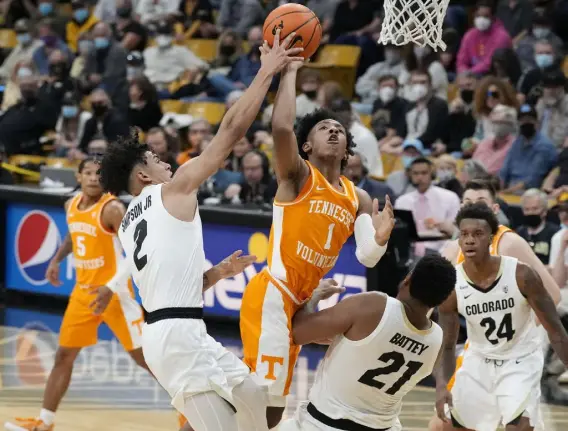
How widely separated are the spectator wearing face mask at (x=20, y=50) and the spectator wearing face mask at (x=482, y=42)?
21.4ft

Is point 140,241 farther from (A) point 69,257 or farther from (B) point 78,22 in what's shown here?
(B) point 78,22

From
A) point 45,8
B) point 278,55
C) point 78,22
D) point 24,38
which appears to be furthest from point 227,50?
point 278,55

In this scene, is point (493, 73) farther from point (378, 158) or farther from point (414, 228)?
point (414, 228)

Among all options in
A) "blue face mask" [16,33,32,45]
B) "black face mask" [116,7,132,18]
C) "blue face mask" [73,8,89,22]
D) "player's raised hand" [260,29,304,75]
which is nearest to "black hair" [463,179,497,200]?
"player's raised hand" [260,29,304,75]

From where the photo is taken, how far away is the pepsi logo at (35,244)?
11477mm

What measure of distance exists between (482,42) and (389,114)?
1.43 m

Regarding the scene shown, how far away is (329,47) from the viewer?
14359 mm

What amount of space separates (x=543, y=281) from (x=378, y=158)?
15.9 ft

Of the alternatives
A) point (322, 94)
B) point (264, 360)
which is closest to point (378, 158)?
point (322, 94)

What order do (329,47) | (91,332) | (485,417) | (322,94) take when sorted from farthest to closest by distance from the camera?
(329,47)
(322,94)
(91,332)
(485,417)

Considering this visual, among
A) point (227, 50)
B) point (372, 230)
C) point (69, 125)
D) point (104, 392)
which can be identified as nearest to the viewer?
point (372, 230)

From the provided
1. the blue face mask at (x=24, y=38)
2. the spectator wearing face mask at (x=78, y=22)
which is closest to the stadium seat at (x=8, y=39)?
the blue face mask at (x=24, y=38)

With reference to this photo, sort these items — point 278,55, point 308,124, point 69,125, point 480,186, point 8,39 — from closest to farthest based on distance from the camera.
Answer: point 278,55, point 308,124, point 480,186, point 69,125, point 8,39

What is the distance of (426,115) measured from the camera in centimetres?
1234
